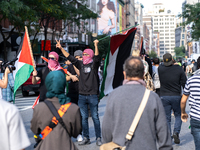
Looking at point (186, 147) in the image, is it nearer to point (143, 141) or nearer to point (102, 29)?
point (143, 141)

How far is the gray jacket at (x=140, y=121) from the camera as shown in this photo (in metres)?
3.56

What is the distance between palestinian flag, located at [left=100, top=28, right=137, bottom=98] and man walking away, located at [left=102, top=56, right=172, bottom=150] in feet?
14.5

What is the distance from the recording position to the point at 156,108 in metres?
3.58

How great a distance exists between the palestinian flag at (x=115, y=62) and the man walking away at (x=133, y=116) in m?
4.41

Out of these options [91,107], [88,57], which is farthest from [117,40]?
[91,107]

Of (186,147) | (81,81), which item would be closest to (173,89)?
(186,147)

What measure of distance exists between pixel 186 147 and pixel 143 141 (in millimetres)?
4246

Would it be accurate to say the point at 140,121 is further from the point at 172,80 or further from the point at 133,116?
the point at 172,80

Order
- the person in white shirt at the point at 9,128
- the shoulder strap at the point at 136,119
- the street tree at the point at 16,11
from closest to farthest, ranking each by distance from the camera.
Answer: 1. the person in white shirt at the point at 9,128
2. the shoulder strap at the point at 136,119
3. the street tree at the point at 16,11

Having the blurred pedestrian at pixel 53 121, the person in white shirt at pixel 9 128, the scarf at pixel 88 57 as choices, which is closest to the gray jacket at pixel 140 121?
the blurred pedestrian at pixel 53 121

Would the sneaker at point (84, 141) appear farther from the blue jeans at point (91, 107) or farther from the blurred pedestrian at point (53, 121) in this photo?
the blurred pedestrian at point (53, 121)

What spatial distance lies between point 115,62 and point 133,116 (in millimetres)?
4810

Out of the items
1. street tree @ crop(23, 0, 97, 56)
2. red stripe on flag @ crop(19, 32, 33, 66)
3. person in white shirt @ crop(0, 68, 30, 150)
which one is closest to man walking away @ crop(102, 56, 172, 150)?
person in white shirt @ crop(0, 68, 30, 150)

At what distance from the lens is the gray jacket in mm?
3561
